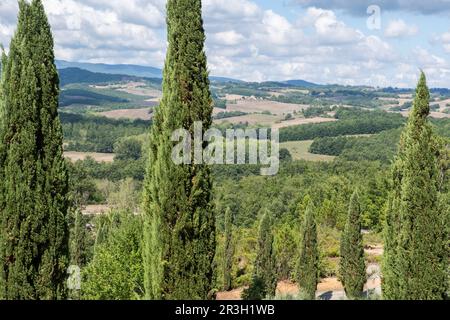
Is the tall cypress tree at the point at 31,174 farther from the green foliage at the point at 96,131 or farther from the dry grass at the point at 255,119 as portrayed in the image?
the dry grass at the point at 255,119

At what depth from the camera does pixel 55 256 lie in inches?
402

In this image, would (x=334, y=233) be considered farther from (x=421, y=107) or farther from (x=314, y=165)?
(x=314, y=165)

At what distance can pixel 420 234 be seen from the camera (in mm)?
10930

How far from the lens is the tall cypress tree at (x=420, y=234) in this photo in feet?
35.4

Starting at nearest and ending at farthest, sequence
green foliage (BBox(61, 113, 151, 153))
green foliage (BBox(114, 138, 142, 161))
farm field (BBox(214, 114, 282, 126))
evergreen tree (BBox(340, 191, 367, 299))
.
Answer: evergreen tree (BBox(340, 191, 367, 299)) < green foliage (BBox(114, 138, 142, 161)) < green foliage (BBox(61, 113, 151, 153)) < farm field (BBox(214, 114, 282, 126))

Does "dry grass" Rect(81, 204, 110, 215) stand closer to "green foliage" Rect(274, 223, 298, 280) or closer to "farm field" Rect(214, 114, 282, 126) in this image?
"green foliage" Rect(274, 223, 298, 280)

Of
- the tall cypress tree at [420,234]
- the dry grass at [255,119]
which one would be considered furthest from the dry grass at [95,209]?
the dry grass at [255,119]

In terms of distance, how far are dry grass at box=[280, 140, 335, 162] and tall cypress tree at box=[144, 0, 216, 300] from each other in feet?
316

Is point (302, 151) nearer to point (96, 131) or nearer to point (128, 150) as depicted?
point (128, 150)

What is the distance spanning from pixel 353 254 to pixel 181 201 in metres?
18.0

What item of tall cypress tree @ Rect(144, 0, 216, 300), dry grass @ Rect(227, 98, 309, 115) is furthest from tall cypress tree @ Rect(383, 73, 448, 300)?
dry grass @ Rect(227, 98, 309, 115)

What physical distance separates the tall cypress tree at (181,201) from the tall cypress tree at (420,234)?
4.38 meters

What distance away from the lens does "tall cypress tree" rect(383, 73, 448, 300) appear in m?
10.8

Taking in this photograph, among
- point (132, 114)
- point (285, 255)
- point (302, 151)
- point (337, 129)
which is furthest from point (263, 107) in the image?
point (285, 255)
